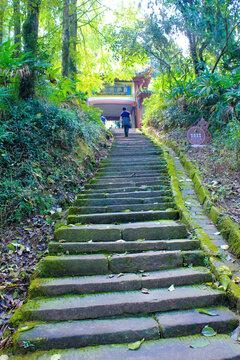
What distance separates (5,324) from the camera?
235 centimetres

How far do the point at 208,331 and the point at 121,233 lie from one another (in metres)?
1.66

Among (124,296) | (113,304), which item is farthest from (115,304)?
(124,296)

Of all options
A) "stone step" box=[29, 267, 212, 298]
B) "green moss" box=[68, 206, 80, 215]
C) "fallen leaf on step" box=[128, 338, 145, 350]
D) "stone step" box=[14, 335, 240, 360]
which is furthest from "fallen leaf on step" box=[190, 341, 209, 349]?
"green moss" box=[68, 206, 80, 215]

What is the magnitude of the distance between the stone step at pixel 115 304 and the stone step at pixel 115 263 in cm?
37

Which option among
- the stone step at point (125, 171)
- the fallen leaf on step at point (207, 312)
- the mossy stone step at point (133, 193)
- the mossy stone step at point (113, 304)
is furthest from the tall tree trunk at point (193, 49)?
the fallen leaf on step at point (207, 312)

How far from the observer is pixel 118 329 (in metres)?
2.23

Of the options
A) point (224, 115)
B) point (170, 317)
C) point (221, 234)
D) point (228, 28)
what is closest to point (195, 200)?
point (221, 234)

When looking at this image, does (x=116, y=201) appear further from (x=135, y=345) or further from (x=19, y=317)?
(x=135, y=345)

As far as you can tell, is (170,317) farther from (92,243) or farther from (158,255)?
(92,243)

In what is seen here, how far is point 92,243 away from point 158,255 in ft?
2.97

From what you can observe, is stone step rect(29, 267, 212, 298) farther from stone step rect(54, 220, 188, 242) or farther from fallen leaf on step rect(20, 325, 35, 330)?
stone step rect(54, 220, 188, 242)

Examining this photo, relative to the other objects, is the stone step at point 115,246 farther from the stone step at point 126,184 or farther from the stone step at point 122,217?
the stone step at point 126,184

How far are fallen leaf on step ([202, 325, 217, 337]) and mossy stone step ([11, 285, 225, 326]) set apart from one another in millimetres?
274

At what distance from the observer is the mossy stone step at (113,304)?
2.39m
